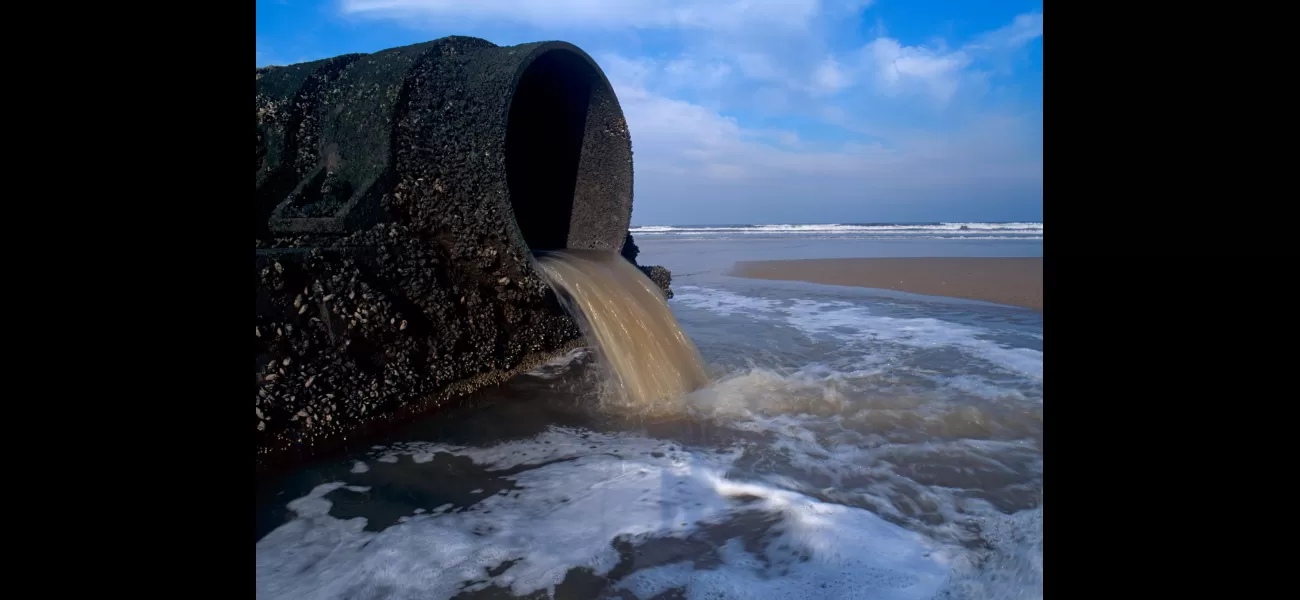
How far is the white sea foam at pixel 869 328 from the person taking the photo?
4.51 m

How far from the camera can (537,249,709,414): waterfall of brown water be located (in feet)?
11.6

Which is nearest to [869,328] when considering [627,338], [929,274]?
[627,338]

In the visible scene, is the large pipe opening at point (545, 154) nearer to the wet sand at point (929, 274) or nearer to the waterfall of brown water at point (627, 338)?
the waterfall of brown water at point (627, 338)

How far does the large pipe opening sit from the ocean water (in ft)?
3.97

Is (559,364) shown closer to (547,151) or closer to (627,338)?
(627,338)

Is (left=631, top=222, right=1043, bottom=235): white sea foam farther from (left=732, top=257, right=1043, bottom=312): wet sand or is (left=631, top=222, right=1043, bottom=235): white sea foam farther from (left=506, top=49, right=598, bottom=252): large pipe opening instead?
(left=506, top=49, right=598, bottom=252): large pipe opening

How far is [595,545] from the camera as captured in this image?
2023mm

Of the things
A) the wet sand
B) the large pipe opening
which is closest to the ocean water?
the large pipe opening

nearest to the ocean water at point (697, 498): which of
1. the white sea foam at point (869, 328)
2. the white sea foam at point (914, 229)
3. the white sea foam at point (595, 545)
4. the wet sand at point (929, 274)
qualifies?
the white sea foam at point (595, 545)

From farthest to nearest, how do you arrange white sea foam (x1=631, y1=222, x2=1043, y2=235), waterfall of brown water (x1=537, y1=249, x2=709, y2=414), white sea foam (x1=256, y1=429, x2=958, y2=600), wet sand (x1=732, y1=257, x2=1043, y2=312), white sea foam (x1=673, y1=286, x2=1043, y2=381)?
white sea foam (x1=631, y1=222, x2=1043, y2=235)
wet sand (x1=732, y1=257, x2=1043, y2=312)
white sea foam (x1=673, y1=286, x2=1043, y2=381)
waterfall of brown water (x1=537, y1=249, x2=709, y2=414)
white sea foam (x1=256, y1=429, x2=958, y2=600)

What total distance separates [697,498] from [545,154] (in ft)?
10.2

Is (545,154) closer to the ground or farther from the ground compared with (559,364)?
farther from the ground

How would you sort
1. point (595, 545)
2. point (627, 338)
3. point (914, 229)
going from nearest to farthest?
1. point (595, 545)
2. point (627, 338)
3. point (914, 229)
